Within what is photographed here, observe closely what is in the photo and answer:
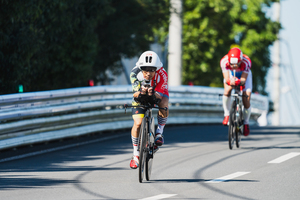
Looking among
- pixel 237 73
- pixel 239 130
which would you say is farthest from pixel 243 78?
pixel 239 130

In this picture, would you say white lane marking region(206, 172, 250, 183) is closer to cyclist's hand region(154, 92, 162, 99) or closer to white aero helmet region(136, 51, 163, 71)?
cyclist's hand region(154, 92, 162, 99)

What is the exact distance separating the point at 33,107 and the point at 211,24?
25.6m

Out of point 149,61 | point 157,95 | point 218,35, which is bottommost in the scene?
point 157,95

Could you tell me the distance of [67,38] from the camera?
642 inches

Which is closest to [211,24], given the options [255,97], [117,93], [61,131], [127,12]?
[255,97]

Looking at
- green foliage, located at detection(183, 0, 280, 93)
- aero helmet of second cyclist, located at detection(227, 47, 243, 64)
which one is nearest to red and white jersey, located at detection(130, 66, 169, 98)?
aero helmet of second cyclist, located at detection(227, 47, 243, 64)

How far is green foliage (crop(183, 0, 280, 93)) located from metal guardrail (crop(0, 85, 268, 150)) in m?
18.0

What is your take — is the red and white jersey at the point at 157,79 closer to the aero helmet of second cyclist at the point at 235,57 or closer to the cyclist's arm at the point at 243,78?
the aero helmet of second cyclist at the point at 235,57

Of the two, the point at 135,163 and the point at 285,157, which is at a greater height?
the point at 135,163

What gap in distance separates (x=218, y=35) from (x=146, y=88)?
3029cm

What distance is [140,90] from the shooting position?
26.3ft

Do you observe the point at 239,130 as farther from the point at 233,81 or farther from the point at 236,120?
the point at 233,81

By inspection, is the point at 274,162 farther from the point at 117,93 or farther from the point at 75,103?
the point at 117,93

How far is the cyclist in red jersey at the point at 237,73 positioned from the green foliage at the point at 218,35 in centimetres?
2292
